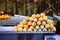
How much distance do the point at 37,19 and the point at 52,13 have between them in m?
1.09

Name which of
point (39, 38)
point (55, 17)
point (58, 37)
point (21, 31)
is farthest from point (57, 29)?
point (55, 17)

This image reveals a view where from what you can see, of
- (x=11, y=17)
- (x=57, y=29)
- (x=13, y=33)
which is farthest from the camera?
(x=11, y=17)

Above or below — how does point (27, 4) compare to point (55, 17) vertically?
above

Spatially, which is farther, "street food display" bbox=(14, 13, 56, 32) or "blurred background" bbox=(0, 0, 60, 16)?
"blurred background" bbox=(0, 0, 60, 16)

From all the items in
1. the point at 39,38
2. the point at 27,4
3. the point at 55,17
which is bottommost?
the point at 39,38

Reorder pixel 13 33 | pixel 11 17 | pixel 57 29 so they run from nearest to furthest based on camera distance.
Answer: pixel 13 33, pixel 57 29, pixel 11 17

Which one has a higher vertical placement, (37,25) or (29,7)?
(29,7)

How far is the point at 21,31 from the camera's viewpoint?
1932mm

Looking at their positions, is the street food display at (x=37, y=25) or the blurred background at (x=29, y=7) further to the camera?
the blurred background at (x=29, y=7)

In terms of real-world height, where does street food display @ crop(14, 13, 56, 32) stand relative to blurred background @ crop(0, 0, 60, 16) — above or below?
below

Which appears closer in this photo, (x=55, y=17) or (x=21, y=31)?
(x=21, y=31)

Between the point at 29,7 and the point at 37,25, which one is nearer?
the point at 37,25

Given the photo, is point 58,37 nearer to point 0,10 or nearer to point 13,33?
point 13,33

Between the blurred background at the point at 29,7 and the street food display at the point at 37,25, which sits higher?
the blurred background at the point at 29,7
